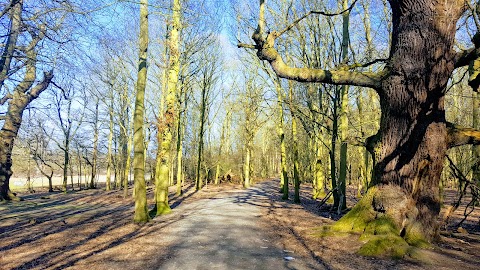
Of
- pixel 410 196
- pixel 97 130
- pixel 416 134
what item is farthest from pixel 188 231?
pixel 97 130

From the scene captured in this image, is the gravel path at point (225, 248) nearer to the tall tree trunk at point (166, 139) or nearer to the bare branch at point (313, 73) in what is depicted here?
the tall tree trunk at point (166, 139)

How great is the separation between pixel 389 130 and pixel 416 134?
514mm

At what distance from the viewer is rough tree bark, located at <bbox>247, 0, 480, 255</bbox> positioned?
249 inches

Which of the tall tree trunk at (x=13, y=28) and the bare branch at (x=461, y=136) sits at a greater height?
the tall tree trunk at (x=13, y=28)

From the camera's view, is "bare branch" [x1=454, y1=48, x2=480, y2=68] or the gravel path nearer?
the gravel path

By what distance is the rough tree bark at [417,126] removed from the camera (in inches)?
249

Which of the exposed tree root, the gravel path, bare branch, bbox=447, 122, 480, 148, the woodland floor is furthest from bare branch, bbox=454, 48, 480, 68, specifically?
the gravel path

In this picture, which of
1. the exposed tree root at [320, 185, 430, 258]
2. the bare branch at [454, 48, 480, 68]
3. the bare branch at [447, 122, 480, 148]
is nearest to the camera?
the exposed tree root at [320, 185, 430, 258]

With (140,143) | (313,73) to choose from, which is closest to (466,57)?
(313,73)

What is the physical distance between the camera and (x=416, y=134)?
641cm

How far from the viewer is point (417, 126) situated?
641 cm

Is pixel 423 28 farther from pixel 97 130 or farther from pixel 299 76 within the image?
pixel 97 130

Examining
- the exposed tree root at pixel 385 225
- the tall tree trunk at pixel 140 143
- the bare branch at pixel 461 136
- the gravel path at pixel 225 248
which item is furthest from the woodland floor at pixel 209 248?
the bare branch at pixel 461 136

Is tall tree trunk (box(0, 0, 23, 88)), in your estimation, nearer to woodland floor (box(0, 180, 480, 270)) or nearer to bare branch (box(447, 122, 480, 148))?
woodland floor (box(0, 180, 480, 270))
